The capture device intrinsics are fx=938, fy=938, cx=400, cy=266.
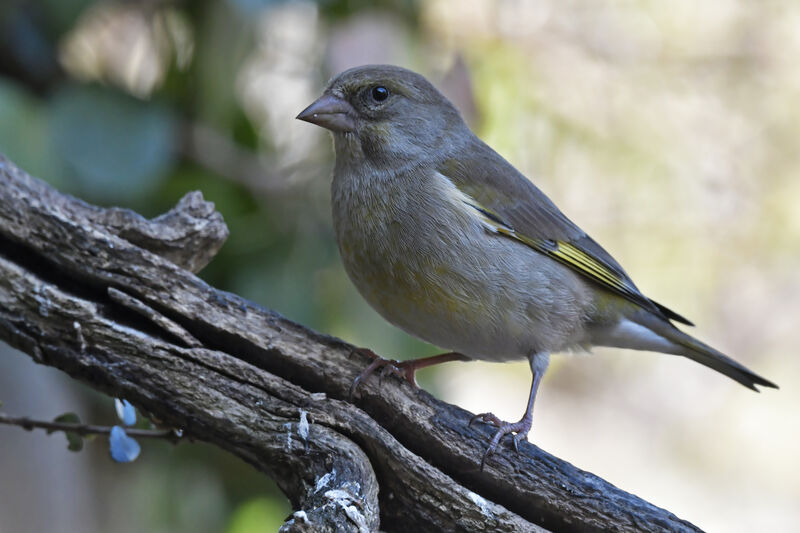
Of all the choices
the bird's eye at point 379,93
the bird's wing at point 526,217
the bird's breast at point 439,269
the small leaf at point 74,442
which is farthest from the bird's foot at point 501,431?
the bird's eye at point 379,93

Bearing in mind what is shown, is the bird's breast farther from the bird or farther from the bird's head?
the bird's head

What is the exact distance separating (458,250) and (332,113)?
2.27 feet

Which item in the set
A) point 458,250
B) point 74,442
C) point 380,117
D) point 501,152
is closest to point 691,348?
point 458,250

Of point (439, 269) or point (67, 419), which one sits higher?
point (439, 269)

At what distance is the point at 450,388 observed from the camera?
447cm

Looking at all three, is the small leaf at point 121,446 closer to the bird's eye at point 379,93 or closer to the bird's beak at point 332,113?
the bird's beak at point 332,113

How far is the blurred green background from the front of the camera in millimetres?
3994

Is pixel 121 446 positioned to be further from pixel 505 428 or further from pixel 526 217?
pixel 526 217

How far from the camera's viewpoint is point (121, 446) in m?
2.70

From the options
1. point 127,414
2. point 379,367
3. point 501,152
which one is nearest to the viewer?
point 127,414

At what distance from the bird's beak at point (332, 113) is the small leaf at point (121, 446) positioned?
125 centimetres

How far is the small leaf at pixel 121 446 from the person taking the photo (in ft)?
8.80

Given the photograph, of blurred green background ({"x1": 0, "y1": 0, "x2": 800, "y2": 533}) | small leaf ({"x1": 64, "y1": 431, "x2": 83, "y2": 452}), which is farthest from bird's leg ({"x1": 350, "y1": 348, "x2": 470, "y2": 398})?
small leaf ({"x1": 64, "y1": 431, "x2": 83, "y2": 452})

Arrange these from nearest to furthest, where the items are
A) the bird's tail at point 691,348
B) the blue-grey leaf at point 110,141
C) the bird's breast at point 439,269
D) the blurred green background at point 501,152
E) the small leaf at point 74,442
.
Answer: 1. the small leaf at point 74,442
2. the bird's breast at point 439,269
3. the bird's tail at point 691,348
4. the blue-grey leaf at point 110,141
5. the blurred green background at point 501,152
